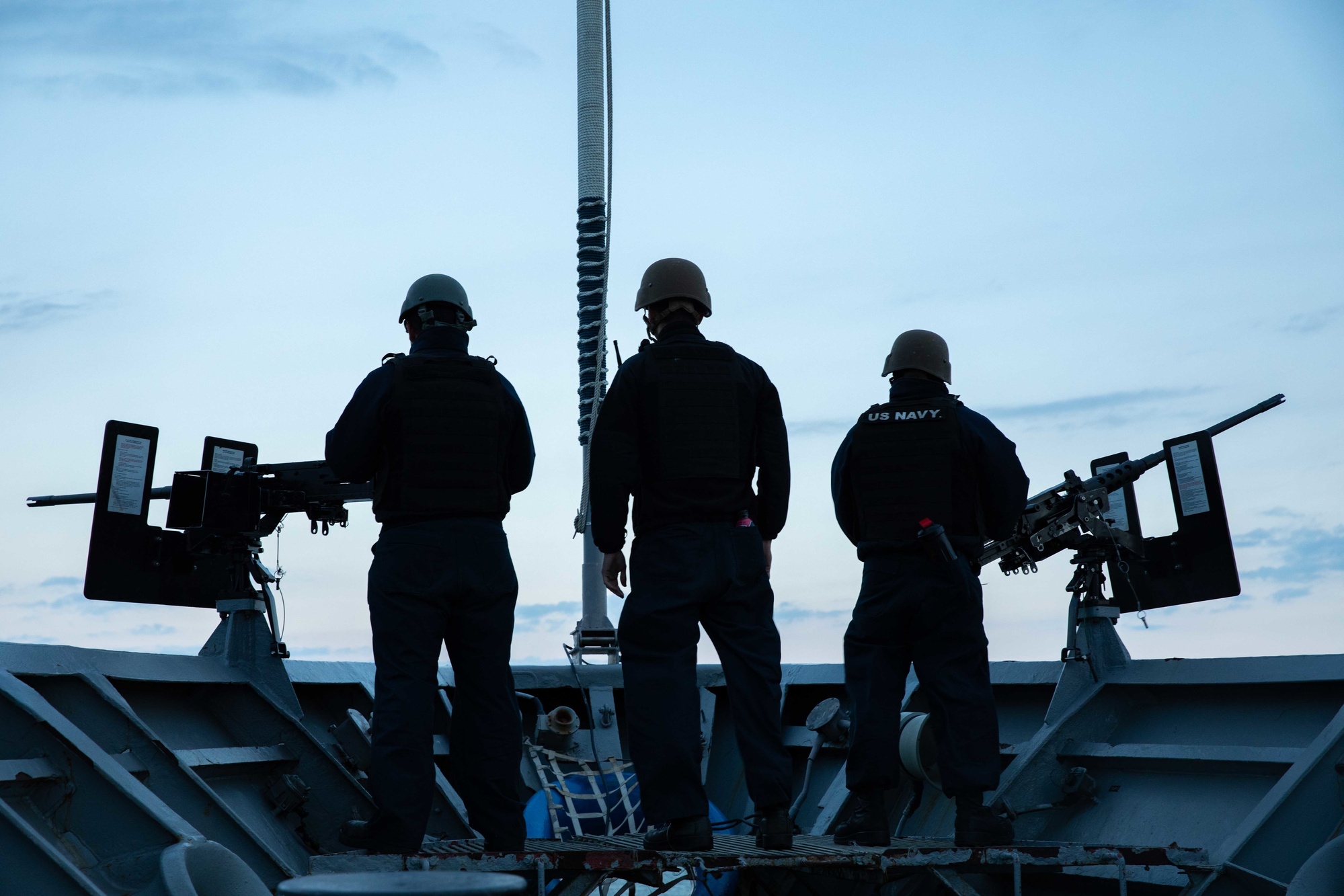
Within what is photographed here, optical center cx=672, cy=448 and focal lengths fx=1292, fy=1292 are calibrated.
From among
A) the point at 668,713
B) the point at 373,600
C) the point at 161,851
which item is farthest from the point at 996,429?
the point at 161,851

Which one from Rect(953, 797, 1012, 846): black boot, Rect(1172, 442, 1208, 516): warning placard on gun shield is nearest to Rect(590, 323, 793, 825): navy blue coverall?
Rect(953, 797, 1012, 846): black boot

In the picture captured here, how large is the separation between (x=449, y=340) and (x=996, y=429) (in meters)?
2.16

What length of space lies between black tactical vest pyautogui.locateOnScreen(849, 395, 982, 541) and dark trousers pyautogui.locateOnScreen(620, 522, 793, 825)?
725mm

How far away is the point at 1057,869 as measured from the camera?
4555 mm

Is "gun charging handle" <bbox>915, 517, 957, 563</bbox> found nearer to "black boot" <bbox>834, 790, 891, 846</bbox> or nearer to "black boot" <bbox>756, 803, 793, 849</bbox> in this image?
"black boot" <bbox>834, 790, 891, 846</bbox>

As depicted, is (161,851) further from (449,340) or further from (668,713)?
(449,340)

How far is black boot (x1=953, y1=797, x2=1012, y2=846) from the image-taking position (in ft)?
15.2

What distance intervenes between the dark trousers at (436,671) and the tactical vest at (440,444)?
3.4 inches

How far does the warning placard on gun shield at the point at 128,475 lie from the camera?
5.75m

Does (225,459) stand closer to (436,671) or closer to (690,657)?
(436,671)

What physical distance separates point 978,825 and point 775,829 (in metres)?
0.86

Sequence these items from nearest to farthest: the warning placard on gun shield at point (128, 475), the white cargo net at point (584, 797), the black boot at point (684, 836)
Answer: the black boot at point (684, 836), the warning placard on gun shield at point (128, 475), the white cargo net at point (584, 797)

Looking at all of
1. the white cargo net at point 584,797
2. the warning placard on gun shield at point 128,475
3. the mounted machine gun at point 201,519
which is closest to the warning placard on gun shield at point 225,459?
the mounted machine gun at point 201,519

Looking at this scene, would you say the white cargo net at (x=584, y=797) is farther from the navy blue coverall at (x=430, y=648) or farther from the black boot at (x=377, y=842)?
the black boot at (x=377, y=842)
